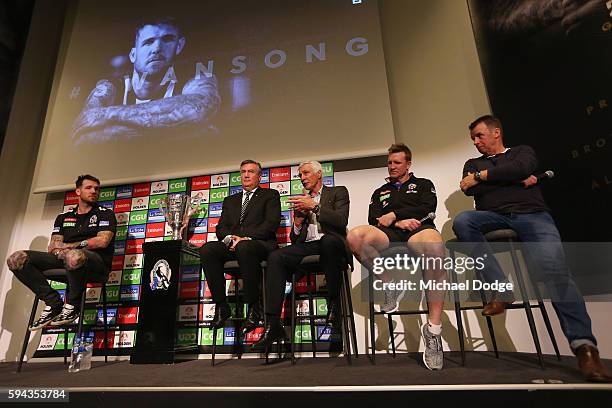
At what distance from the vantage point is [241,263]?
2535 mm

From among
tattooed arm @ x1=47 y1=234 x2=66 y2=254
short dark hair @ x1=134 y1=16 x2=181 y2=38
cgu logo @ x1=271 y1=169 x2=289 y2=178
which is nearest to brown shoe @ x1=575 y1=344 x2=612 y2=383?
cgu logo @ x1=271 y1=169 x2=289 y2=178

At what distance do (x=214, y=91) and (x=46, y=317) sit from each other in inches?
96.2

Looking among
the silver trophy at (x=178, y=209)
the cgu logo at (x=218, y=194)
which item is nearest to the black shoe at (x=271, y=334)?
the silver trophy at (x=178, y=209)

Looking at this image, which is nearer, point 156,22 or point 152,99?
point 152,99

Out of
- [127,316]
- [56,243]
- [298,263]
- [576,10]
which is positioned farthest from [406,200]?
[56,243]

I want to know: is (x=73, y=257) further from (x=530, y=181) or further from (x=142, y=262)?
(x=530, y=181)

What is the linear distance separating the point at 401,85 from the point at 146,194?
106 inches

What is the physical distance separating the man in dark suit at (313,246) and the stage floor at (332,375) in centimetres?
30

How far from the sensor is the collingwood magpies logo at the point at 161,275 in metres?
2.91

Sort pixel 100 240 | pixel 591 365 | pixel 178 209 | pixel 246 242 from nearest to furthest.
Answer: pixel 591 365
pixel 246 242
pixel 100 240
pixel 178 209

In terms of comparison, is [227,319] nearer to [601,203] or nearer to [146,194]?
[146,194]

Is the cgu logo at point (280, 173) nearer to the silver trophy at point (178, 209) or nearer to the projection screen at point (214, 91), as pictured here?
the projection screen at point (214, 91)

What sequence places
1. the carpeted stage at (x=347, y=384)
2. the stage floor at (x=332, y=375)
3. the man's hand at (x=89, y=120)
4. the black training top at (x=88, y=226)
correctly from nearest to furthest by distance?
1. the carpeted stage at (x=347, y=384)
2. the stage floor at (x=332, y=375)
3. the black training top at (x=88, y=226)
4. the man's hand at (x=89, y=120)

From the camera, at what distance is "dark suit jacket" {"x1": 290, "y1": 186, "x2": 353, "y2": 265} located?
2.51m
